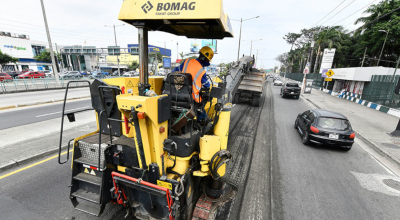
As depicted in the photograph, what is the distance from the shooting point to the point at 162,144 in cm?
262

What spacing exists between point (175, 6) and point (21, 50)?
184ft

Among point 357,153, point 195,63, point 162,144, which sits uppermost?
point 195,63

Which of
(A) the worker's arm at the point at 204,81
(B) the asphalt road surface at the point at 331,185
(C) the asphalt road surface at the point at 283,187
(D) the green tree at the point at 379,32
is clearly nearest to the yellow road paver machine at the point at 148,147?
(A) the worker's arm at the point at 204,81

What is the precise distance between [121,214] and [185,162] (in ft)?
5.18

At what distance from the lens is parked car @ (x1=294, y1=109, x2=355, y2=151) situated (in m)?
6.02

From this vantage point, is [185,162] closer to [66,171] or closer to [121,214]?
[121,214]

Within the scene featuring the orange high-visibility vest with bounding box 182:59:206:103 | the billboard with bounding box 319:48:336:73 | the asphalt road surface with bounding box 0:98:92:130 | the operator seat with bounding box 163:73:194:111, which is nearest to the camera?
the operator seat with bounding box 163:73:194:111

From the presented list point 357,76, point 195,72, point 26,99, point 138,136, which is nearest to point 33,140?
point 138,136

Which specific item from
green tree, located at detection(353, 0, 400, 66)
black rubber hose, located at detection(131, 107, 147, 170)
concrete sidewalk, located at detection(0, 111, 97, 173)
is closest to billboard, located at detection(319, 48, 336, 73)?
green tree, located at detection(353, 0, 400, 66)

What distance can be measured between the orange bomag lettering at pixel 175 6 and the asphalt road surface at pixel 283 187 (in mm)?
3394

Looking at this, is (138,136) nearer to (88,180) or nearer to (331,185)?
(88,180)

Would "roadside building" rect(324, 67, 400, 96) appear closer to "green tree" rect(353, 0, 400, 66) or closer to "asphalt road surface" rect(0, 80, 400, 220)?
"green tree" rect(353, 0, 400, 66)

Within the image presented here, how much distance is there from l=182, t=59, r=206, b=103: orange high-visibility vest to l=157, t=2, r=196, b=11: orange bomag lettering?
939mm

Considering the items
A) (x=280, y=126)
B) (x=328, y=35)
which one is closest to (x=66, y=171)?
(x=280, y=126)
